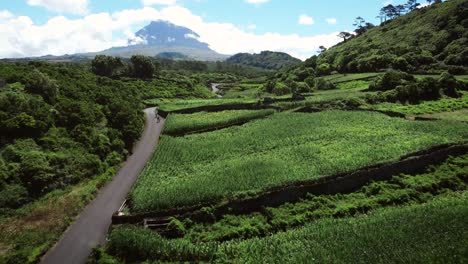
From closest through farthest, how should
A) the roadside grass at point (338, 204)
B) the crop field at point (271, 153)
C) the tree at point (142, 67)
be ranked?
the roadside grass at point (338, 204) → the crop field at point (271, 153) → the tree at point (142, 67)

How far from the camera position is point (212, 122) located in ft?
186

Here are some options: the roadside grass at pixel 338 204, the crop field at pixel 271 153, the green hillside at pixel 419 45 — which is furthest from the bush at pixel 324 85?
the roadside grass at pixel 338 204

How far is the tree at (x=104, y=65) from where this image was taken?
96.6 m

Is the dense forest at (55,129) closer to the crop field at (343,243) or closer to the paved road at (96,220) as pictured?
the paved road at (96,220)

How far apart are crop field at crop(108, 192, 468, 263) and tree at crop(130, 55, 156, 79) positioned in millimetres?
75329

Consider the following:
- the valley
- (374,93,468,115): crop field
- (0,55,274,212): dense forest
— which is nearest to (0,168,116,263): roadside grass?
the valley

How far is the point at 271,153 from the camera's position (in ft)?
144

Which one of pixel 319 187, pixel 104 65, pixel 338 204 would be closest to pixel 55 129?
pixel 319 187

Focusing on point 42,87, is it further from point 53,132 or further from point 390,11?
point 390,11

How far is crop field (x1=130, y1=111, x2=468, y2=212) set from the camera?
1368 inches

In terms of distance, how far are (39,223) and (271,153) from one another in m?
25.1

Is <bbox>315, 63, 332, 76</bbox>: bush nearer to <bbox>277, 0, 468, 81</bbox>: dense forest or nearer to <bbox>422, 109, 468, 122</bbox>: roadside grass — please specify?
<bbox>277, 0, 468, 81</bbox>: dense forest

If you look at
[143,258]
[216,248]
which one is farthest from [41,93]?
[216,248]

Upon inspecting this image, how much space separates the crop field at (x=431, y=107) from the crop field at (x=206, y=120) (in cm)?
1960
